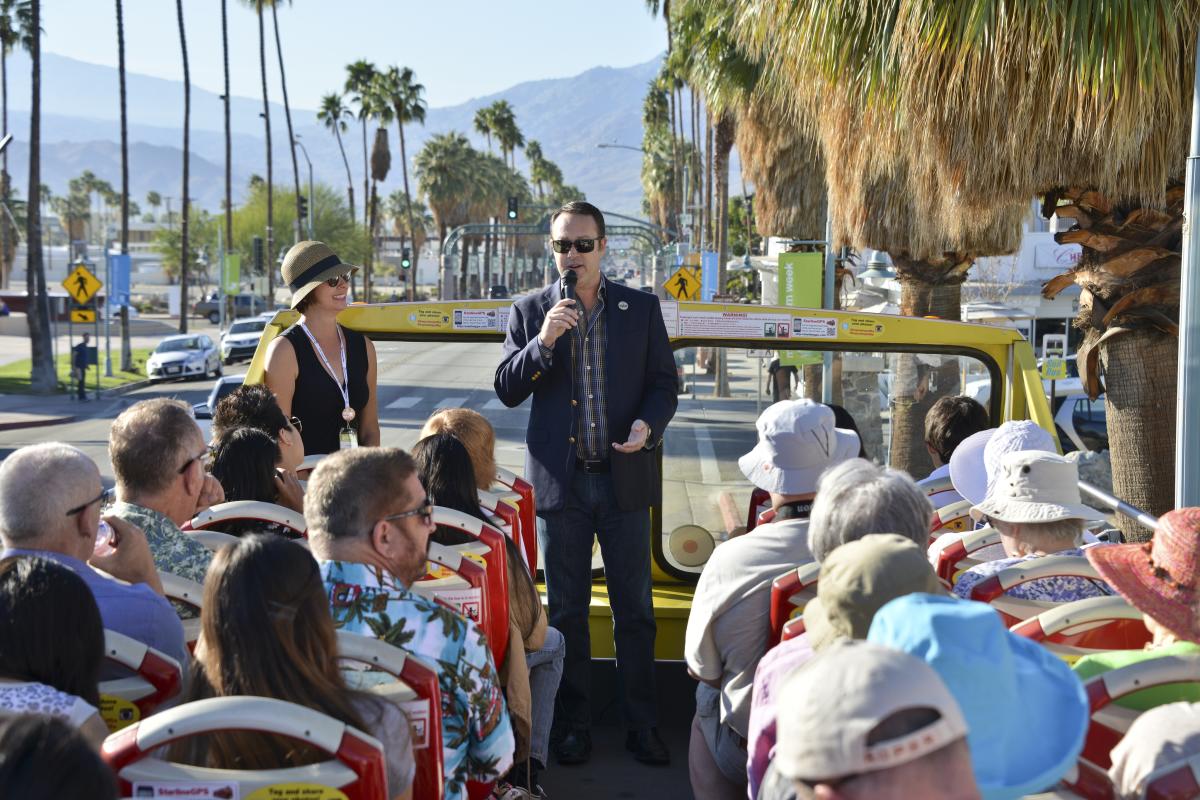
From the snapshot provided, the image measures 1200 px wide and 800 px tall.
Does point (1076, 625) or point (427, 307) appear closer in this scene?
point (1076, 625)

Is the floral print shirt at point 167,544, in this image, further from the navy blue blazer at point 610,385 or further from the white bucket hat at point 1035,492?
the white bucket hat at point 1035,492

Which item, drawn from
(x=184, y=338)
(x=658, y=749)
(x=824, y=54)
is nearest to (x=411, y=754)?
(x=658, y=749)

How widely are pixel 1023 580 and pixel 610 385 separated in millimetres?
2074

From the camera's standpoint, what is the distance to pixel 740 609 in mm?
3793

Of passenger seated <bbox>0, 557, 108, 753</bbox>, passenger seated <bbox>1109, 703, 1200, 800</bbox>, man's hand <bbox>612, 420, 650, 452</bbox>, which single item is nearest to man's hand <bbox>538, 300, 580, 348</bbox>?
man's hand <bbox>612, 420, 650, 452</bbox>

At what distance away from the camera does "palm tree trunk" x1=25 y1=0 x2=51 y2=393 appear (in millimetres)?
33438

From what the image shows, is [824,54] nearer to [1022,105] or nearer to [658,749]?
[1022,105]

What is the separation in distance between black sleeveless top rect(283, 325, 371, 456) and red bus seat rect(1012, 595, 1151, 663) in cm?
314

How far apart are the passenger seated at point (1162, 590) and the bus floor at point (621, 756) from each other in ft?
7.62

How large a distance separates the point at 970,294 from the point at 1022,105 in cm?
2653

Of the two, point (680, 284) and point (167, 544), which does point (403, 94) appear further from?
point (167, 544)

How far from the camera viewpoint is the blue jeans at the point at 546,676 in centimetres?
471

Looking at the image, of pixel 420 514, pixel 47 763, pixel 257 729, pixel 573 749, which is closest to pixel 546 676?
pixel 573 749

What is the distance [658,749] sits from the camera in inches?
203
